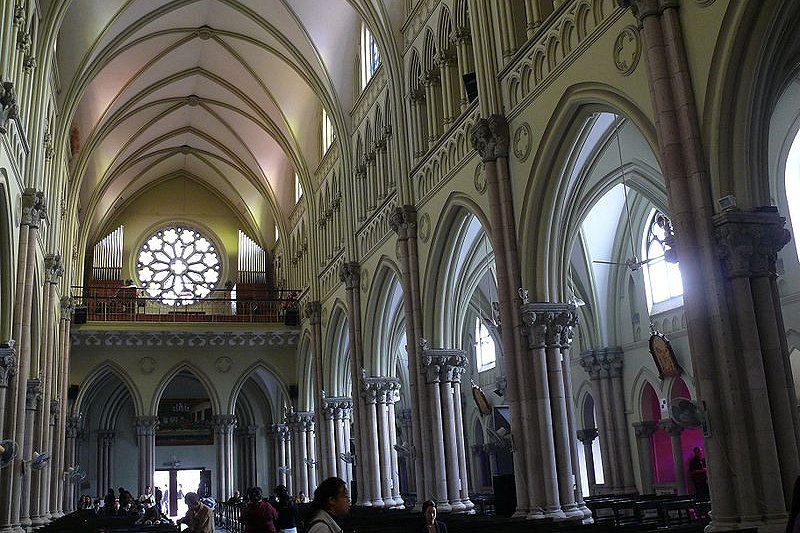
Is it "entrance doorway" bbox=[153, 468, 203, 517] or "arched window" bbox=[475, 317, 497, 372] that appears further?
"entrance doorway" bbox=[153, 468, 203, 517]

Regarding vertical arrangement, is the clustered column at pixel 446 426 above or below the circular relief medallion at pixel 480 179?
below

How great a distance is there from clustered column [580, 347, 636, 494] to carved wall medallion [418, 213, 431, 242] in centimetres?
754

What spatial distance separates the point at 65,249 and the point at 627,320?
1856 cm

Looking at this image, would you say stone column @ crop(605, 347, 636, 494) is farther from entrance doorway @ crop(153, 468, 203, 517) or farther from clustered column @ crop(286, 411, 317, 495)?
entrance doorway @ crop(153, 468, 203, 517)

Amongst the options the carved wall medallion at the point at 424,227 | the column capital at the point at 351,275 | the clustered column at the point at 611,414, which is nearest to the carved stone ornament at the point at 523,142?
the carved wall medallion at the point at 424,227

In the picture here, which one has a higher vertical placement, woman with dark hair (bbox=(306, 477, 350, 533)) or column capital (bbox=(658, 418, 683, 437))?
column capital (bbox=(658, 418, 683, 437))

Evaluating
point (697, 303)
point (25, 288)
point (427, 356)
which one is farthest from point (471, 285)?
point (697, 303)

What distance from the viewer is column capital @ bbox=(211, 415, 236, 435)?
1383 inches

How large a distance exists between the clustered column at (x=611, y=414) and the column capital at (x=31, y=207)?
49.5 ft

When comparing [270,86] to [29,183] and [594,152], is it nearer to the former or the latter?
[29,183]

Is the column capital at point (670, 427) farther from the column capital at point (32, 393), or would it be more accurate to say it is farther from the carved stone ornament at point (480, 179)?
the column capital at point (32, 393)

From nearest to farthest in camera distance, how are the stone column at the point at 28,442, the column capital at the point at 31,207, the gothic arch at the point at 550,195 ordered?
the gothic arch at the point at 550,195 → the column capital at the point at 31,207 → the stone column at the point at 28,442

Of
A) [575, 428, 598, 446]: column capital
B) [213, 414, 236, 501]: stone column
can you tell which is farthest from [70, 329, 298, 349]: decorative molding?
[575, 428, 598, 446]: column capital

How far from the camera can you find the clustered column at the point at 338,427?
97.6 feet
